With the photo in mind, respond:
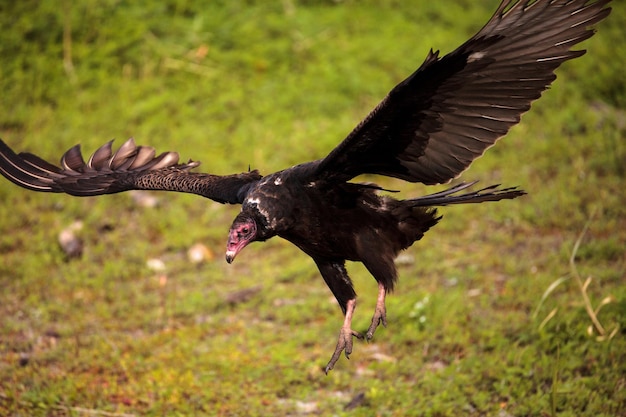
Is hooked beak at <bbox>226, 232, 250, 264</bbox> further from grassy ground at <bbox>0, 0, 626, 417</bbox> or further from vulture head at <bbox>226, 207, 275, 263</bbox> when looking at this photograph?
grassy ground at <bbox>0, 0, 626, 417</bbox>

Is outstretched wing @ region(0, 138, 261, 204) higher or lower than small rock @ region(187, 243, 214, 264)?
higher

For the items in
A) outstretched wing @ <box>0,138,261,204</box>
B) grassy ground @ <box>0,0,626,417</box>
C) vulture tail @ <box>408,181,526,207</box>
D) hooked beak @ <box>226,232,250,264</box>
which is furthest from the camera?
grassy ground @ <box>0,0,626,417</box>

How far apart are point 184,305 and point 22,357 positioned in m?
1.39

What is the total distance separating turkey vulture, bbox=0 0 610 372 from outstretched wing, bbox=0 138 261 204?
0.01 metres

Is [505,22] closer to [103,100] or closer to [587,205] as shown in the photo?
[587,205]

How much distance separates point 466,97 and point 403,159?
515 millimetres

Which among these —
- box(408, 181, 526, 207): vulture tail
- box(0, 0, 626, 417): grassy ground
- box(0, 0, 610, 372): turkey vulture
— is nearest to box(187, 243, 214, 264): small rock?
box(0, 0, 626, 417): grassy ground

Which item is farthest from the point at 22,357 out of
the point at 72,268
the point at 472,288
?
the point at 472,288

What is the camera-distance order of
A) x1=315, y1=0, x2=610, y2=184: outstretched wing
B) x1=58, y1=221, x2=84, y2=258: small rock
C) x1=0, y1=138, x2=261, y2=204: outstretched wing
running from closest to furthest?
x1=315, y1=0, x2=610, y2=184: outstretched wing
x1=0, y1=138, x2=261, y2=204: outstretched wing
x1=58, y1=221, x2=84, y2=258: small rock

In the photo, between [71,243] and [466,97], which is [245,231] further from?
[71,243]

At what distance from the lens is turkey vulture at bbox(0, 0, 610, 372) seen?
4176 millimetres

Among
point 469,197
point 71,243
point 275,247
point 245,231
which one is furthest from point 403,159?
point 71,243

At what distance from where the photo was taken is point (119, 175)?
19.0ft

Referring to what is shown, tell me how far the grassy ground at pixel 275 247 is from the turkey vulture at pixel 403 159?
1051 millimetres
